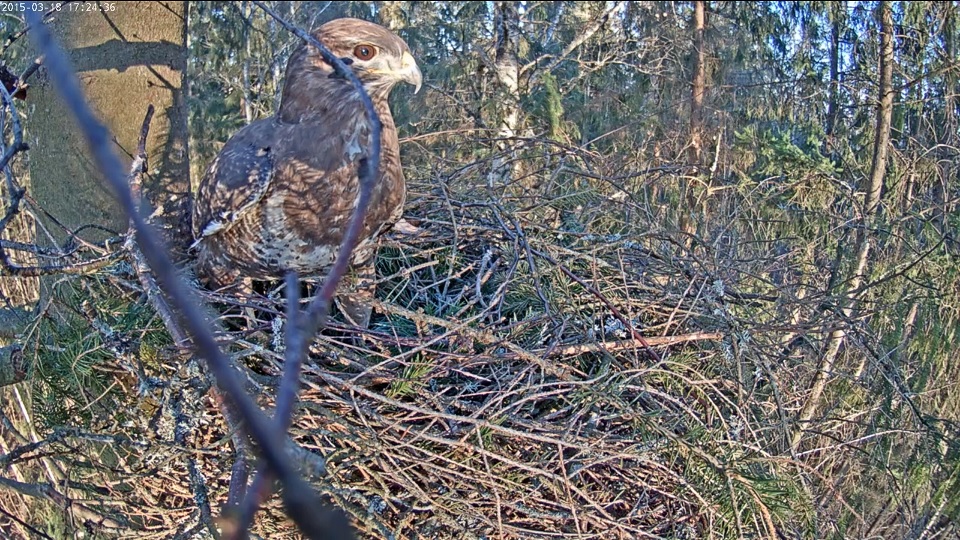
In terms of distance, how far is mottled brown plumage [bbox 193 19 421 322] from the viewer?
286 centimetres

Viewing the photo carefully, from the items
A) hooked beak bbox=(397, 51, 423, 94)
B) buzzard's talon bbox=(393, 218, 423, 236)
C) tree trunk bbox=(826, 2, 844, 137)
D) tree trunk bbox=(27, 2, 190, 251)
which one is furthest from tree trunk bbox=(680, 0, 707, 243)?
tree trunk bbox=(27, 2, 190, 251)

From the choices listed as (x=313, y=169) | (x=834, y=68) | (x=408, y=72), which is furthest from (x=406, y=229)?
(x=834, y=68)

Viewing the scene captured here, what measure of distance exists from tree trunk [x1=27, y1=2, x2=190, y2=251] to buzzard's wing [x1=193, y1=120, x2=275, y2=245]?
327mm

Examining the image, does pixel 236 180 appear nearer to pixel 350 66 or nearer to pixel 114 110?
pixel 350 66

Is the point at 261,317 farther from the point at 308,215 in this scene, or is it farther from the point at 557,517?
the point at 557,517

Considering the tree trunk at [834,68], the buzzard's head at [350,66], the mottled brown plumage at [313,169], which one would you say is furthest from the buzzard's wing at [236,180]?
the tree trunk at [834,68]

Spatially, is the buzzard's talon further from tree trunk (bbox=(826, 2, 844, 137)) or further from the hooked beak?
tree trunk (bbox=(826, 2, 844, 137))

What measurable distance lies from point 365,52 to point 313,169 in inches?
19.1

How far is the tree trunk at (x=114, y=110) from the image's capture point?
3109 mm

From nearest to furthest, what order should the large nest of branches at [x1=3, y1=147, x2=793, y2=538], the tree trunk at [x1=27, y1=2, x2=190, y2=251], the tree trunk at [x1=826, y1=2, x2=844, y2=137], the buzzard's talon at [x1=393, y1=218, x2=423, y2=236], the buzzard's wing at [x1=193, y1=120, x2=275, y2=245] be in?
the large nest of branches at [x1=3, y1=147, x2=793, y2=538] < the buzzard's wing at [x1=193, y1=120, x2=275, y2=245] < the tree trunk at [x1=27, y1=2, x2=190, y2=251] < the buzzard's talon at [x1=393, y1=218, x2=423, y2=236] < the tree trunk at [x1=826, y1=2, x2=844, y2=137]

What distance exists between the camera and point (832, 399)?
14.9ft

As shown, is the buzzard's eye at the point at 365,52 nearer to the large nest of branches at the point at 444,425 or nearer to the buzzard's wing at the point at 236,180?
the buzzard's wing at the point at 236,180

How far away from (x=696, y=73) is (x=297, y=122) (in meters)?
5.82

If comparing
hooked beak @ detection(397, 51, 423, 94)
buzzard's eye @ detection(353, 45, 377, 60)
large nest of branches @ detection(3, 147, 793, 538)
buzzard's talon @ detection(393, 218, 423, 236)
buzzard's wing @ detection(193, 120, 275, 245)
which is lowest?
large nest of branches @ detection(3, 147, 793, 538)
